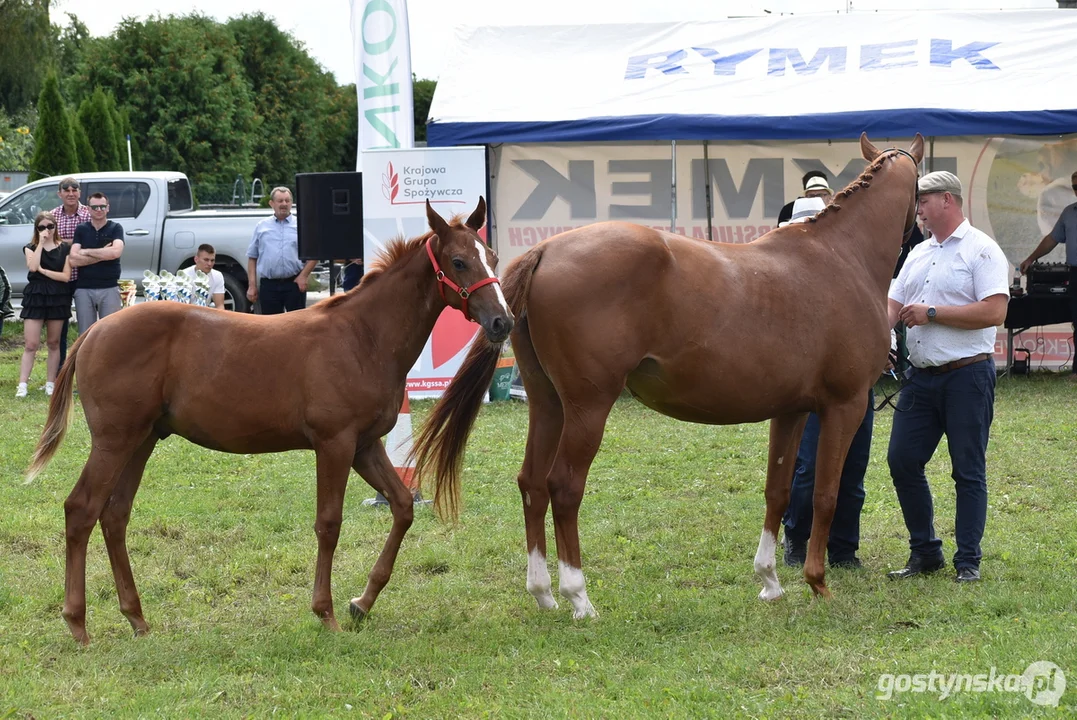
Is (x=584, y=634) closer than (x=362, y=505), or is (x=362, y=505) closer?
(x=584, y=634)

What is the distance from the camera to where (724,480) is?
7.98 metres

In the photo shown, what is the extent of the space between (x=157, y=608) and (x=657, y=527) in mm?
2935

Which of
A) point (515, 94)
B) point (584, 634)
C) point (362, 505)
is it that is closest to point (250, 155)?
point (515, 94)

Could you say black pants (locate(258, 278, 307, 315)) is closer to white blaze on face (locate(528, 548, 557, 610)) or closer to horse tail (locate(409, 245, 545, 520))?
horse tail (locate(409, 245, 545, 520))

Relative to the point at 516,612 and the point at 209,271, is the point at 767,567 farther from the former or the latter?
the point at 209,271

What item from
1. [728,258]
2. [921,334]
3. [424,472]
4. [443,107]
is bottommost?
[424,472]

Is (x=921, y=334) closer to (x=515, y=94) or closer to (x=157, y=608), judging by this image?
(x=157, y=608)

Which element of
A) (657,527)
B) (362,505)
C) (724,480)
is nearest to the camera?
(657,527)

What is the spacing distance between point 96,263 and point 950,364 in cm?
886

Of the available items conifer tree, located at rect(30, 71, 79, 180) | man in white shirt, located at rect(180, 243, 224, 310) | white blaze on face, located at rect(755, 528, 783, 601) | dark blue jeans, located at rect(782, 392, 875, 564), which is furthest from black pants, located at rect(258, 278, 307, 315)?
conifer tree, located at rect(30, 71, 79, 180)

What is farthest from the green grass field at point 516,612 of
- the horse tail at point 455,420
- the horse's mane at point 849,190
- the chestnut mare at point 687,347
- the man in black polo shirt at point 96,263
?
the man in black polo shirt at point 96,263

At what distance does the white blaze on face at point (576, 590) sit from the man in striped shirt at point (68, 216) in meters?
8.04

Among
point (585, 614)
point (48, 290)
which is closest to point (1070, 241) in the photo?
point (585, 614)

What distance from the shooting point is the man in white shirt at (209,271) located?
11.8 metres
